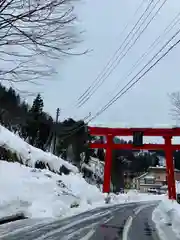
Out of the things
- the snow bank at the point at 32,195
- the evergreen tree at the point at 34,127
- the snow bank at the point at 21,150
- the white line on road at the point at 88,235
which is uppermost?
the evergreen tree at the point at 34,127

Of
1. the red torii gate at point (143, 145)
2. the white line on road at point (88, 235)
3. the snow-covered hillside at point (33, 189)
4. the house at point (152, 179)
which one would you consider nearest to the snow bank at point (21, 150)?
the snow-covered hillside at point (33, 189)

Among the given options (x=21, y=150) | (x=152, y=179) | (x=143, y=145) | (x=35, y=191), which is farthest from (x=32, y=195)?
(x=152, y=179)

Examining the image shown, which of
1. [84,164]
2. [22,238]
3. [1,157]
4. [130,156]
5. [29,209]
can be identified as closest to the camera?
[22,238]

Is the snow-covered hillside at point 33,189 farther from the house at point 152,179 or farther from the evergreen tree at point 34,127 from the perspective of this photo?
the house at point 152,179

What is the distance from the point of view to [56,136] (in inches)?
2143

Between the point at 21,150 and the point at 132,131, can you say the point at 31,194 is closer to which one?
the point at 21,150

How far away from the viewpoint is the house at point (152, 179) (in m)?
102

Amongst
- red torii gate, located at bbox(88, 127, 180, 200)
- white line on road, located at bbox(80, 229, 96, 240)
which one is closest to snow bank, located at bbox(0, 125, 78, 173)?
red torii gate, located at bbox(88, 127, 180, 200)

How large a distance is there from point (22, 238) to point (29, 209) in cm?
762

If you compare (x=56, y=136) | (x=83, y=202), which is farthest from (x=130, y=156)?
(x=83, y=202)

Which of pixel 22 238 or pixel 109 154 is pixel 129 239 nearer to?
pixel 22 238

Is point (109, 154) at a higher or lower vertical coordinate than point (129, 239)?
higher

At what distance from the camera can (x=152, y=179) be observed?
102 m

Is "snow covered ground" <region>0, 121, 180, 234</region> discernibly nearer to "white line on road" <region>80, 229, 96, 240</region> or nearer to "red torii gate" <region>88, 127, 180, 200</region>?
"white line on road" <region>80, 229, 96, 240</region>
